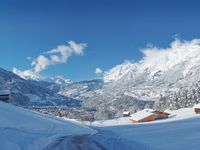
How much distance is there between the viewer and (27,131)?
20.2 metres

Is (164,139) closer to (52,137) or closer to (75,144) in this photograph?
(75,144)

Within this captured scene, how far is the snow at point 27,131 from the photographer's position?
18.3 m

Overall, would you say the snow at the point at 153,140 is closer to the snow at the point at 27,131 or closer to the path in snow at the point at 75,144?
the path in snow at the point at 75,144

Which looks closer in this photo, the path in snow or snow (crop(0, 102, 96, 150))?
snow (crop(0, 102, 96, 150))

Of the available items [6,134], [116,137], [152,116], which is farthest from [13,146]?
[152,116]

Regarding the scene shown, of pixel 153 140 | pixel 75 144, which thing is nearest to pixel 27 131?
pixel 75 144

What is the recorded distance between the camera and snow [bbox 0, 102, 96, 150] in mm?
18312

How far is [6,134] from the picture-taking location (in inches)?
742

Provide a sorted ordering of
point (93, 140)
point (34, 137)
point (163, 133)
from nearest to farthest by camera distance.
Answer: point (34, 137)
point (93, 140)
point (163, 133)

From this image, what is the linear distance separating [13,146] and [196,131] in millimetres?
21432

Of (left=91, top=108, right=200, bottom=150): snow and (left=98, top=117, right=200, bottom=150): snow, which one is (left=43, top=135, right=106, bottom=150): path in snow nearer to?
(left=91, top=108, right=200, bottom=150): snow

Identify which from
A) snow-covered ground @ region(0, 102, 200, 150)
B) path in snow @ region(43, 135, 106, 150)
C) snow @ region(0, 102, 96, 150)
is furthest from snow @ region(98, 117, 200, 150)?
snow @ region(0, 102, 96, 150)

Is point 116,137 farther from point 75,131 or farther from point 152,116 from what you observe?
point 152,116

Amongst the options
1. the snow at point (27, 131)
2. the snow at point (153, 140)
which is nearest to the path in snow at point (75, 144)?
the snow at point (27, 131)
